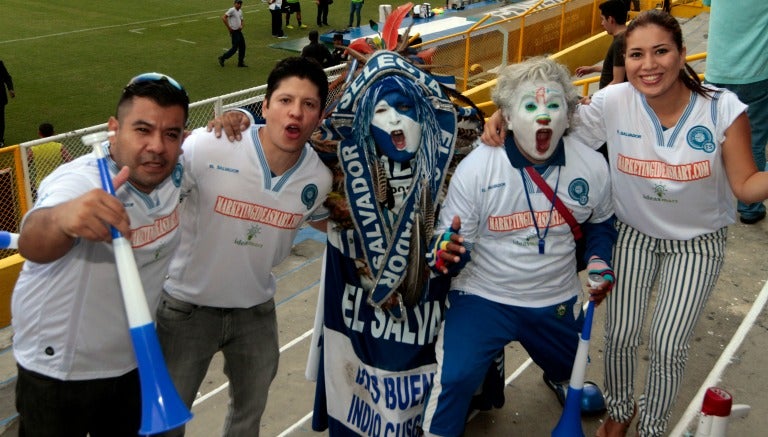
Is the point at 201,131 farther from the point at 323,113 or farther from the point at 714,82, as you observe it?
the point at 714,82

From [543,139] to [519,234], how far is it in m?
0.41

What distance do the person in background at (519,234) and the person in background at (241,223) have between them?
667 mm

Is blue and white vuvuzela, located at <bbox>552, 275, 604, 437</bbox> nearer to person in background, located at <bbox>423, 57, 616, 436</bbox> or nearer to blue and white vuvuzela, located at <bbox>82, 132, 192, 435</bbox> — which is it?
person in background, located at <bbox>423, 57, 616, 436</bbox>

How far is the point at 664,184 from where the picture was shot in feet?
11.7

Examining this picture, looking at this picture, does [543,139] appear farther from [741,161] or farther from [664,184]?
[741,161]

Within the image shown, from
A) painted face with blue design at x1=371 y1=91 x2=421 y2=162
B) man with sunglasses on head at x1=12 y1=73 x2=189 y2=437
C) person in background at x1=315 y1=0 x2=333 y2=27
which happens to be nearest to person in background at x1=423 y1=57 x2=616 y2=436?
painted face with blue design at x1=371 y1=91 x2=421 y2=162

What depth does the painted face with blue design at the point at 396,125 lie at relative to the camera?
352 centimetres

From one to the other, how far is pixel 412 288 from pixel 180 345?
1.02 metres

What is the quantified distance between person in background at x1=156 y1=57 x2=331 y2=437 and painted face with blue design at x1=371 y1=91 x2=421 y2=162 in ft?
0.89

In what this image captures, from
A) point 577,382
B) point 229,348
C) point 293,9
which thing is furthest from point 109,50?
point 577,382

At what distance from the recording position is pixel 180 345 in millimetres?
3496

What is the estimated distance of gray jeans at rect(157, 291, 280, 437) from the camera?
350cm

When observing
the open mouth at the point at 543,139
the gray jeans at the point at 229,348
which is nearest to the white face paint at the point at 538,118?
the open mouth at the point at 543,139

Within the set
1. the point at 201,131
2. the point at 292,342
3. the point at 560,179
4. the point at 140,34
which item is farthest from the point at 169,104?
the point at 140,34
